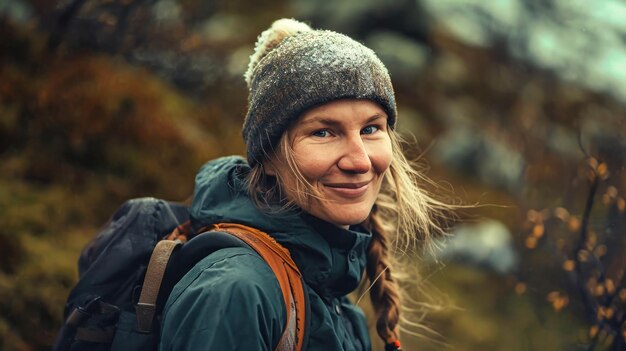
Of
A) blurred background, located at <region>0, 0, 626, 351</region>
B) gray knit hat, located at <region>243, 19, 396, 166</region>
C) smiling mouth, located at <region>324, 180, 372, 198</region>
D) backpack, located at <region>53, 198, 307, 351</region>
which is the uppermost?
gray knit hat, located at <region>243, 19, 396, 166</region>

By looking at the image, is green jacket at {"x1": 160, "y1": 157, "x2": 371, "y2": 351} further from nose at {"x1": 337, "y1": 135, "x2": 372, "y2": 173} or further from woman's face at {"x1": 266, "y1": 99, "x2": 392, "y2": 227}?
nose at {"x1": 337, "y1": 135, "x2": 372, "y2": 173}

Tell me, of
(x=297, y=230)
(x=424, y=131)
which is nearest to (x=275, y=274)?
(x=297, y=230)

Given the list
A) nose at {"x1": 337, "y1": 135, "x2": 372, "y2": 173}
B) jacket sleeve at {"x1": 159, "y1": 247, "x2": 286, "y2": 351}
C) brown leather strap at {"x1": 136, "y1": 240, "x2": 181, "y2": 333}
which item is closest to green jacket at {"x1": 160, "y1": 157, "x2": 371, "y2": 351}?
jacket sleeve at {"x1": 159, "y1": 247, "x2": 286, "y2": 351}

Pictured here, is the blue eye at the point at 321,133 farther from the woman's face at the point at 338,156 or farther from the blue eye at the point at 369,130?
the blue eye at the point at 369,130

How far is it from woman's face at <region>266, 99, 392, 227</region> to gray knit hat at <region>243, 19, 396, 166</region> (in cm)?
5

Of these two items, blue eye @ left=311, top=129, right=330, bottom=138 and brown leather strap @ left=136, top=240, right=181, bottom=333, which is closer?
brown leather strap @ left=136, top=240, right=181, bottom=333

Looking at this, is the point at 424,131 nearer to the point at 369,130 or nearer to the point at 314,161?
the point at 369,130

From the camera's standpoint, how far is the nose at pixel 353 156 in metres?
2.27

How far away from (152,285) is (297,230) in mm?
515

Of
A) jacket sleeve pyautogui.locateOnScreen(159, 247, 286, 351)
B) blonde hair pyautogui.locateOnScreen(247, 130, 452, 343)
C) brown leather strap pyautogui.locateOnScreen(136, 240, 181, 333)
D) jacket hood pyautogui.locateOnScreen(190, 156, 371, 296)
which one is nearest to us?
jacket sleeve pyautogui.locateOnScreen(159, 247, 286, 351)

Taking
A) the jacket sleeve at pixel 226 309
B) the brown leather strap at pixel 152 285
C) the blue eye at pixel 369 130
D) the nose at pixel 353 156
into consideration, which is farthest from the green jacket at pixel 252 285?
the blue eye at pixel 369 130

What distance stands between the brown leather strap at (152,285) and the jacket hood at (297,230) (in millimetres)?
201

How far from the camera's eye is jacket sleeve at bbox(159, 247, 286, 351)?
1847 mm

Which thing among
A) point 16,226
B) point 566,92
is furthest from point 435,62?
point 16,226
